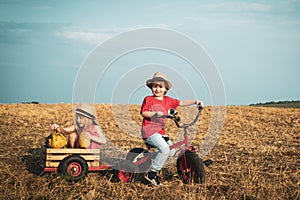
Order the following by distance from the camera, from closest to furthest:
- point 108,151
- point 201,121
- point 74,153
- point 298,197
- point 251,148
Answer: point 298,197 → point 74,153 → point 108,151 → point 251,148 → point 201,121

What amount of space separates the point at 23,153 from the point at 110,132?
5.88m

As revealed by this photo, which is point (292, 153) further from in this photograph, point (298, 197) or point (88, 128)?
point (88, 128)

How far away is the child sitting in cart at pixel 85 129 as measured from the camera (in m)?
6.86

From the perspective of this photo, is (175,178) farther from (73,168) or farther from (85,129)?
(85,129)

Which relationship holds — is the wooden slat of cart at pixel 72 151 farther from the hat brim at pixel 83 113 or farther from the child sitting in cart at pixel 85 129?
the hat brim at pixel 83 113

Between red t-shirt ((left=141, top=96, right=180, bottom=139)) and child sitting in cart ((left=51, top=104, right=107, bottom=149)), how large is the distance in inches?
42.3

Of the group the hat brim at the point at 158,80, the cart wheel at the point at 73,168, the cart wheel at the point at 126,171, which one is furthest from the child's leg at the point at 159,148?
the cart wheel at the point at 73,168

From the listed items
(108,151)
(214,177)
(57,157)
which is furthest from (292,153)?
(57,157)

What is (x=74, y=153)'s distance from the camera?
654cm

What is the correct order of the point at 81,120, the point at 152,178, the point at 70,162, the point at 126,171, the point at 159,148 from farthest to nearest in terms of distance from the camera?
the point at 81,120 < the point at 126,171 < the point at 70,162 < the point at 152,178 < the point at 159,148

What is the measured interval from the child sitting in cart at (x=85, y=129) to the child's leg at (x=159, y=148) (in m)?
1.23

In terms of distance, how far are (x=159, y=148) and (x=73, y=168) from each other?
1.56 meters

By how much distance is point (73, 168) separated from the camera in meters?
6.42

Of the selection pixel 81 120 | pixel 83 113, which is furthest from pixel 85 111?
pixel 81 120
